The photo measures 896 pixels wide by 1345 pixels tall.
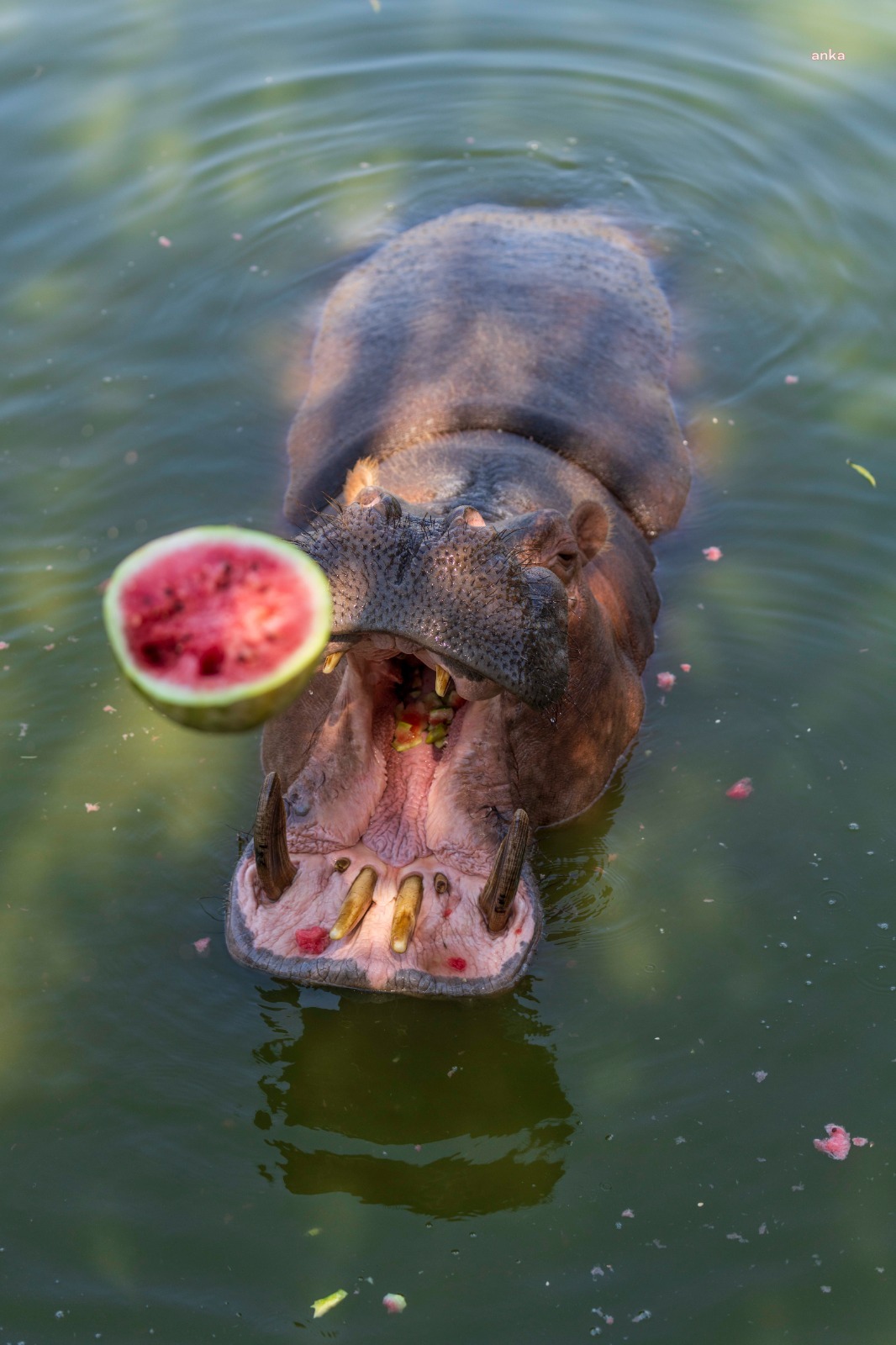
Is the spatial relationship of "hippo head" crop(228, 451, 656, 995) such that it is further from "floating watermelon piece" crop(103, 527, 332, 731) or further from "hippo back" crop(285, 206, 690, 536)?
"hippo back" crop(285, 206, 690, 536)

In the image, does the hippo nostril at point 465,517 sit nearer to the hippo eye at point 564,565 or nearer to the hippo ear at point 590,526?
the hippo eye at point 564,565

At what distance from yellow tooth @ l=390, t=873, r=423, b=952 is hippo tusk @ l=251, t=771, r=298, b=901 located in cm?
39

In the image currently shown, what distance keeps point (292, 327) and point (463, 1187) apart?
577 cm

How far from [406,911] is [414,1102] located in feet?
2.52

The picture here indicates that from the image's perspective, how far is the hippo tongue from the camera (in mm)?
4152

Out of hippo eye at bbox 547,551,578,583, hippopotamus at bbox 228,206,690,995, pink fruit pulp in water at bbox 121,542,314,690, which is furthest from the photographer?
hippo eye at bbox 547,551,578,583

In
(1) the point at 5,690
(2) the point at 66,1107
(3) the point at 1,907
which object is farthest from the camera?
(1) the point at 5,690

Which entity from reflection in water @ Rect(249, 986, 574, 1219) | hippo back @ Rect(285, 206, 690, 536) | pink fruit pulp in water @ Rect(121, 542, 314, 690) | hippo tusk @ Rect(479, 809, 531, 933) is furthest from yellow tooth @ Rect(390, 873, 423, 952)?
hippo back @ Rect(285, 206, 690, 536)

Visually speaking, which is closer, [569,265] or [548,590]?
[548,590]

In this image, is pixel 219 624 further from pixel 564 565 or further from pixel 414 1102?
pixel 414 1102

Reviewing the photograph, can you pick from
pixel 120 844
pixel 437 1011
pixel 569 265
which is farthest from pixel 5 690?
pixel 569 265

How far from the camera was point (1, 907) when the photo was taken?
552 cm

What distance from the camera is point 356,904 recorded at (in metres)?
4.59

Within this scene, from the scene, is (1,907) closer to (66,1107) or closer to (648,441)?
(66,1107)
